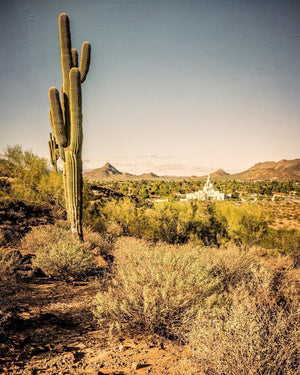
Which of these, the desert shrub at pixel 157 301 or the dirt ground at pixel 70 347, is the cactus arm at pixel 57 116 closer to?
the dirt ground at pixel 70 347

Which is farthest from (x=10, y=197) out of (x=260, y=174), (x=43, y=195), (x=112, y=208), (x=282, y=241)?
(x=260, y=174)

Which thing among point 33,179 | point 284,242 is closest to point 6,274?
point 33,179

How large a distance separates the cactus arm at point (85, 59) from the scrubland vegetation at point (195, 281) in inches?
275

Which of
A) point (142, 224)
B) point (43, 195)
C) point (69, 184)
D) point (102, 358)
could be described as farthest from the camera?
point (43, 195)

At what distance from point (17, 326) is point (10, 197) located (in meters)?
15.8

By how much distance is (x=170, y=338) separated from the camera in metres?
3.57

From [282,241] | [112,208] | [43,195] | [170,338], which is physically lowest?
[282,241]

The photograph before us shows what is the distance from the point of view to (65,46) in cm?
855

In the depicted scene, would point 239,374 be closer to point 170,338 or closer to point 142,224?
point 170,338

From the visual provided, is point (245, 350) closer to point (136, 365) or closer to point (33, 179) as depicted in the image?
point (136, 365)

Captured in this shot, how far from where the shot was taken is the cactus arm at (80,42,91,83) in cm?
899

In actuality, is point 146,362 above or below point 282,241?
above

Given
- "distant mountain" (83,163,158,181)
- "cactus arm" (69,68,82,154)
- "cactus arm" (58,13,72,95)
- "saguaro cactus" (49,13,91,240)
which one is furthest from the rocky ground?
"distant mountain" (83,163,158,181)

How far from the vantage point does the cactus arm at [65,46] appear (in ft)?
27.9
